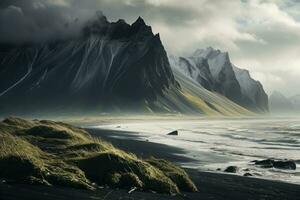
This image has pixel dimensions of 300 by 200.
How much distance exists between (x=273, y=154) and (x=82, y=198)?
197 ft

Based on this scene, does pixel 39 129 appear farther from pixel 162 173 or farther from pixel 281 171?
pixel 281 171

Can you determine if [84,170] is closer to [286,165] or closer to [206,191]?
[206,191]

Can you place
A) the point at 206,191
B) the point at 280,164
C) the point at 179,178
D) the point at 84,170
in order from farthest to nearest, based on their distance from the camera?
the point at 280,164 → the point at 179,178 → the point at 206,191 → the point at 84,170

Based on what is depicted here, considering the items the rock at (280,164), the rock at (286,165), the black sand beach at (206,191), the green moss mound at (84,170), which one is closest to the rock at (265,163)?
the rock at (280,164)

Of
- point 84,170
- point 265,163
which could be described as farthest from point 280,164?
point 84,170

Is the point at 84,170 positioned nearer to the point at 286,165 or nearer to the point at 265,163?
the point at 265,163

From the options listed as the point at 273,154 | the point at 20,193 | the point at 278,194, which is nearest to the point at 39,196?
the point at 20,193

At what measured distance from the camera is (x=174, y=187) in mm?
41250

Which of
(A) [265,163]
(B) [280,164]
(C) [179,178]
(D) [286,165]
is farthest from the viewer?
(A) [265,163]

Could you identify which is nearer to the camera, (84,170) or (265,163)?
(84,170)

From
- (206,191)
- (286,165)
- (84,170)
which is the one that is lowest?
(206,191)

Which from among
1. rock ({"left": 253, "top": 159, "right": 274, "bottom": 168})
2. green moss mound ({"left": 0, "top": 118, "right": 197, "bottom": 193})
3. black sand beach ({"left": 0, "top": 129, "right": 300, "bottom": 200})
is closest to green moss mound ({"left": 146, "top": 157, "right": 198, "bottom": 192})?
green moss mound ({"left": 0, "top": 118, "right": 197, "bottom": 193})

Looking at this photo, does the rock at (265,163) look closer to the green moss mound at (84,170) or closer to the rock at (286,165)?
the rock at (286,165)

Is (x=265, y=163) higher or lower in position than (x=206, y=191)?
higher
